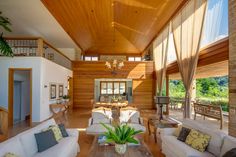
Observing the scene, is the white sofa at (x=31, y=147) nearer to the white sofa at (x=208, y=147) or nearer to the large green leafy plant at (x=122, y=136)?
the large green leafy plant at (x=122, y=136)

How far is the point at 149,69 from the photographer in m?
12.4

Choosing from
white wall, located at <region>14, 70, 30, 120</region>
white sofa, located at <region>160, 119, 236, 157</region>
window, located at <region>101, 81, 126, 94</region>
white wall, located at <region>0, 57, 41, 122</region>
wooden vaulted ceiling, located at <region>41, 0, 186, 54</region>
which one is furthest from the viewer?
window, located at <region>101, 81, 126, 94</region>

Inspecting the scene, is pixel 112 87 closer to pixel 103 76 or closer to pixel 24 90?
pixel 103 76

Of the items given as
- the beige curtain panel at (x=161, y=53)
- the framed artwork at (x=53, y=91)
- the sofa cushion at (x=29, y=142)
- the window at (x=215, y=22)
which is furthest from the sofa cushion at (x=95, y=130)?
the beige curtain panel at (x=161, y=53)

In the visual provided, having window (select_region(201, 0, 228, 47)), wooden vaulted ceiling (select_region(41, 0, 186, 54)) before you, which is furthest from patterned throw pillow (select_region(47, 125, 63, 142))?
wooden vaulted ceiling (select_region(41, 0, 186, 54))

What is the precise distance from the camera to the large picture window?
50.1 ft

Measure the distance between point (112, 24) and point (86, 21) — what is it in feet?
6.28

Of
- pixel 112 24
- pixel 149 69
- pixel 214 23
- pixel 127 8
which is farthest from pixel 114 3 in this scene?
pixel 149 69

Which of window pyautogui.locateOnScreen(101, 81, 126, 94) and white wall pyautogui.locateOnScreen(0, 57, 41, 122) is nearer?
white wall pyautogui.locateOnScreen(0, 57, 41, 122)

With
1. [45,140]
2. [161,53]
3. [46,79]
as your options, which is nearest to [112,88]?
[161,53]

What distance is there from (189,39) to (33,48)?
6.71 meters

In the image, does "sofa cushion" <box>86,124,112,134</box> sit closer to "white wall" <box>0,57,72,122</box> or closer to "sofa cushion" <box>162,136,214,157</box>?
"sofa cushion" <box>162,136,214,157</box>

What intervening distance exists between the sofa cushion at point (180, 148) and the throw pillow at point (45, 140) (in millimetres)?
2244

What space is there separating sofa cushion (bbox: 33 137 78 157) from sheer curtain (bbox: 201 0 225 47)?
438cm
